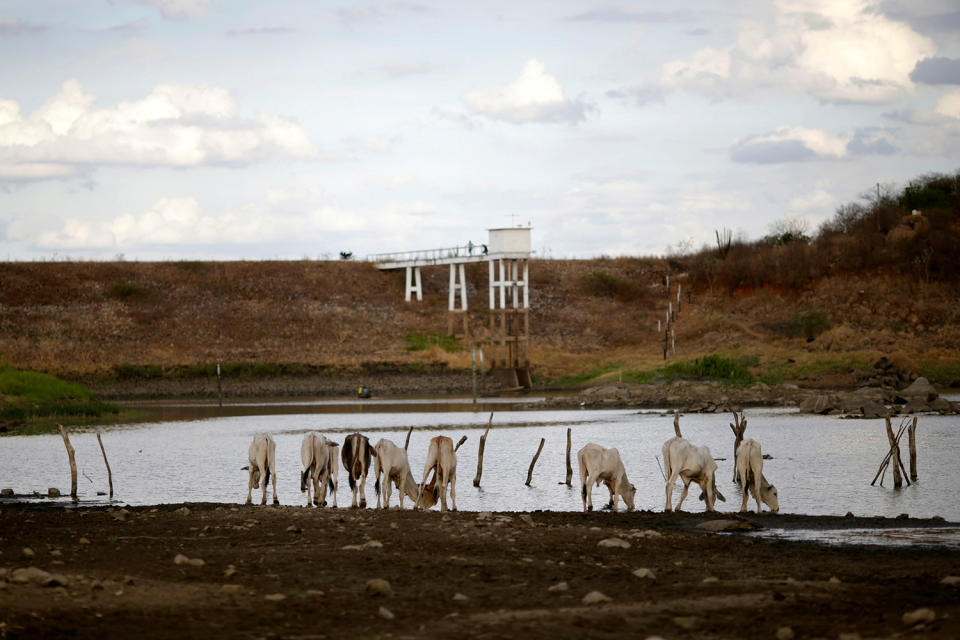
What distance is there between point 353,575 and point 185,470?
23730 mm

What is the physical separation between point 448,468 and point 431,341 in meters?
66.0

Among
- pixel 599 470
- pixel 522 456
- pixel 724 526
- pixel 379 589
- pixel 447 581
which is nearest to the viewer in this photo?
pixel 379 589

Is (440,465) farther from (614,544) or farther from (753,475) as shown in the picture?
(614,544)

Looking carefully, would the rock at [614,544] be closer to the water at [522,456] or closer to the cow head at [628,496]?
the cow head at [628,496]

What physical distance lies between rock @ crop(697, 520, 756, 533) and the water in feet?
Result: 15.7

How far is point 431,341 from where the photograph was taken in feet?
297

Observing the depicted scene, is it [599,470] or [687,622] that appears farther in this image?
[599,470]

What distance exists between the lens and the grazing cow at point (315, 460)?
2520 centimetres

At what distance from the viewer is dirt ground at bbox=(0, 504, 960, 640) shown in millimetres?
11109

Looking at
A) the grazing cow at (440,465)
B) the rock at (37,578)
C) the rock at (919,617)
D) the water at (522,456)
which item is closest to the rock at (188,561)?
the rock at (37,578)

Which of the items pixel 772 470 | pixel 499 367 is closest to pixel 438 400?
pixel 499 367

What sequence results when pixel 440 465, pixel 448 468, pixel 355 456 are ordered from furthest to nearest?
pixel 355 456 → pixel 448 468 → pixel 440 465

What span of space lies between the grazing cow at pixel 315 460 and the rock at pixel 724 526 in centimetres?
933

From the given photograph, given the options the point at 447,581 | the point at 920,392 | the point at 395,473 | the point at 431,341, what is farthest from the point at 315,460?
the point at 431,341
